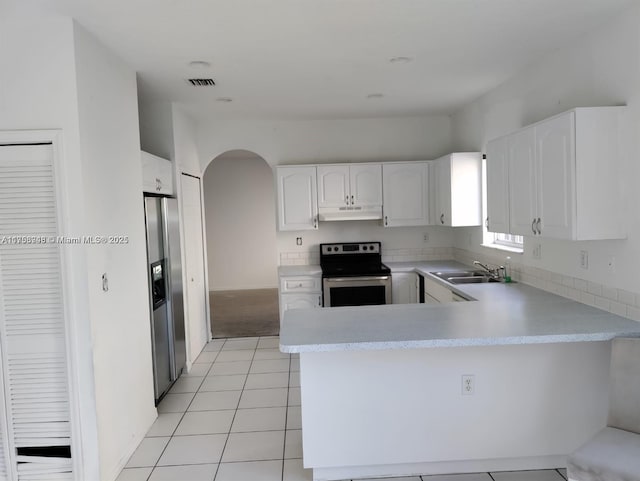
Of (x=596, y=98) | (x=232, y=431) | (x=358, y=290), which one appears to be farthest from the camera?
(x=358, y=290)

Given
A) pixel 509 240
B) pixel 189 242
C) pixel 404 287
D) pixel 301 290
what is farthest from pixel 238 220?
pixel 509 240

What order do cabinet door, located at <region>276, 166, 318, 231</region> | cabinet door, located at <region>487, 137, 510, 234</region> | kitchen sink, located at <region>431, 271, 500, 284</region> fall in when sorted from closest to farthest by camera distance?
cabinet door, located at <region>487, 137, 510, 234</region>
kitchen sink, located at <region>431, 271, 500, 284</region>
cabinet door, located at <region>276, 166, 318, 231</region>

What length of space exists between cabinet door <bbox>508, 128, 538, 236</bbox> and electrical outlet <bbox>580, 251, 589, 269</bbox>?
1.12 ft

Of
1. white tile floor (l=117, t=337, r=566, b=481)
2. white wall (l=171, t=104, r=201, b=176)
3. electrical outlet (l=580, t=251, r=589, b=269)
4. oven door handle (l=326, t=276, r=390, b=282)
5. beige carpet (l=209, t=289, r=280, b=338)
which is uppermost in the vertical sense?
A: white wall (l=171, t=104, r=201, b=176)

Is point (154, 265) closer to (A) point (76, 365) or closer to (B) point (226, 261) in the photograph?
(A) point (76, 365)

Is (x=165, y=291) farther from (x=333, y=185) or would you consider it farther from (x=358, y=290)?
(x=333, y=185)

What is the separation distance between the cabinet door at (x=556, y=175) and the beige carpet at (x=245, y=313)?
3.82 meters

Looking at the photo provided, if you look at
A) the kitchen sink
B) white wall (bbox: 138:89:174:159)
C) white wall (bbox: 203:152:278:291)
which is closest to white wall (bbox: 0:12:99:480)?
white wall (bbox: 138:89:174:159)

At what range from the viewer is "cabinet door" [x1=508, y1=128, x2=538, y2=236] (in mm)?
2896

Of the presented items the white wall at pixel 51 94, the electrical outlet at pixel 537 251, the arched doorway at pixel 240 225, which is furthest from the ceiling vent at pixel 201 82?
the arched doorway at pixel 240 225

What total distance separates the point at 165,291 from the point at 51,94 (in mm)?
1944

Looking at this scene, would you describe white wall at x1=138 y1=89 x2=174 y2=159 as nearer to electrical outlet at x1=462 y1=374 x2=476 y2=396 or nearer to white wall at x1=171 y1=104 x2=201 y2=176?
white wall at x1=171 y1=104 x2=201 y2=176

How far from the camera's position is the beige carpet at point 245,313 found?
6.00 m

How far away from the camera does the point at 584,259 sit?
2918 mm
